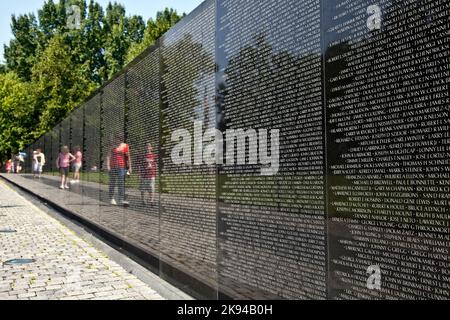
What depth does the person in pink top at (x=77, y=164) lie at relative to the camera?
13000 millimetres

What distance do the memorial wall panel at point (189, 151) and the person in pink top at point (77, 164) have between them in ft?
23.6

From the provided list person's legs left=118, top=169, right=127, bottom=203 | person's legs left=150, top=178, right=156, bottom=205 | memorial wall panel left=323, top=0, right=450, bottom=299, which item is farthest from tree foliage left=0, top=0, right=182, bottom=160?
memorial wall panel left=323, top=0, right=450, bottom=299

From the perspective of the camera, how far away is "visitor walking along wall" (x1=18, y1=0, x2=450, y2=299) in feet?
8.72

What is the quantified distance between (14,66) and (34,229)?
179 feet

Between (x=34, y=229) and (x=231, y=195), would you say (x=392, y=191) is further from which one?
(x=34, y=229)

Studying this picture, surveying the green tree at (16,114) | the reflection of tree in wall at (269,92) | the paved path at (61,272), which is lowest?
the paved path at (61,272)

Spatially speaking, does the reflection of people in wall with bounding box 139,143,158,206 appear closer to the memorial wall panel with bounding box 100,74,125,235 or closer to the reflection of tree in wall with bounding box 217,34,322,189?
the memorial wall panel with bounding box 100,74,125,235

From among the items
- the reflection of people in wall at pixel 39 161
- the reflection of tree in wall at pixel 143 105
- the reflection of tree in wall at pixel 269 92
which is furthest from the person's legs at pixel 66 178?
the reflection of tree in wall at pixel 269 92

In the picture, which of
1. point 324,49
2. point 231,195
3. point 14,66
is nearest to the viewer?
point 324,49

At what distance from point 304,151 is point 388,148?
85 cm

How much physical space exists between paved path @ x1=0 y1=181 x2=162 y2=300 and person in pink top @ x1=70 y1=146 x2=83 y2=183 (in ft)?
9.02

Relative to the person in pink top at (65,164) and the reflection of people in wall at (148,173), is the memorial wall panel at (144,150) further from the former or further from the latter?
the person in pink top at (65,164)
